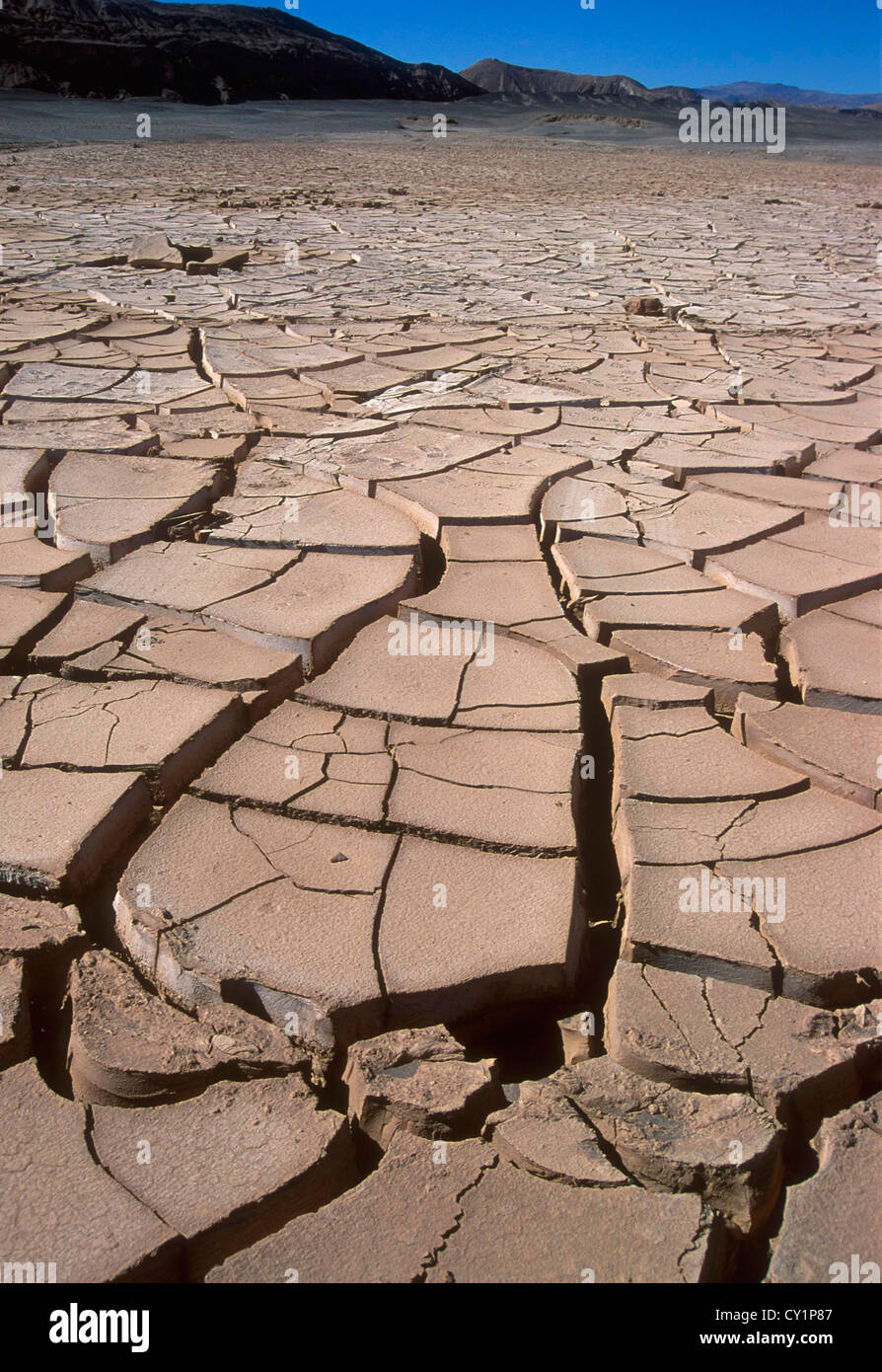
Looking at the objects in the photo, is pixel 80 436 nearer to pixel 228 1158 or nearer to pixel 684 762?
pixel 684 762

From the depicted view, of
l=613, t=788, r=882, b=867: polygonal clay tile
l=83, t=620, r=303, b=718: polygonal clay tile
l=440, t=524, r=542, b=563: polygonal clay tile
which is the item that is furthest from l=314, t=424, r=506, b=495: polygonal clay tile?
l=613, t=788, r=882, b=867: polygonal clay tile

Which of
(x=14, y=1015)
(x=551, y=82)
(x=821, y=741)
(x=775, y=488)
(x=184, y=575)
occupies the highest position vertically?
(x=551, y=82)

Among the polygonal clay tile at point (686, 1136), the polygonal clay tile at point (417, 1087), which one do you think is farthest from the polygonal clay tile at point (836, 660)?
the polygonal clay tile at point (417, 1087)

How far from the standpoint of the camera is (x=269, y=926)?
1.28m

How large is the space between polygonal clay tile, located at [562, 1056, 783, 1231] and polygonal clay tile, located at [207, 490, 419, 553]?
1476 millimetres

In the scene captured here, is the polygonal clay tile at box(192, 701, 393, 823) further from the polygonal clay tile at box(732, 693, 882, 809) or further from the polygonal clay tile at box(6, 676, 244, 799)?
the polygonal clay tile at box(732, 693, 882, 809)

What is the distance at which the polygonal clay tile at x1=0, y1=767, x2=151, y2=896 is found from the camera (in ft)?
4.48

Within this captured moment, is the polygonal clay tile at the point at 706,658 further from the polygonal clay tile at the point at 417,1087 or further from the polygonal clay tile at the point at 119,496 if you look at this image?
the polygonal clay tile at the point at 119,496

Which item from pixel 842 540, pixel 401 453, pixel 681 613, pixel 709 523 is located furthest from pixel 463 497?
pixel 842 540

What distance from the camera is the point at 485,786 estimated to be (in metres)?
1.57

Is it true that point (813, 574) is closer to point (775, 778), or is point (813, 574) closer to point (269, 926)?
point (775, 778)

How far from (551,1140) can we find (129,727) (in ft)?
3.29

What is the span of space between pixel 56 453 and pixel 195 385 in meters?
0.82

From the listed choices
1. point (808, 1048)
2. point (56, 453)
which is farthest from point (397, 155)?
point (808, 1048)
